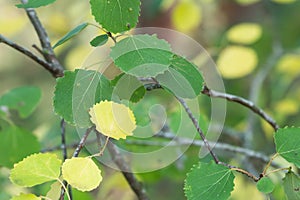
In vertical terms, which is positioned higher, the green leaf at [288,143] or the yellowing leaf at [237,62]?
the green leaf at [288,143]

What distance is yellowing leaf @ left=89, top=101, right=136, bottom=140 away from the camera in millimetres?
490

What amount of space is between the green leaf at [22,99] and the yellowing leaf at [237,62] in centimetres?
60

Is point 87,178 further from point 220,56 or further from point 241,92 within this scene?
point 241,92

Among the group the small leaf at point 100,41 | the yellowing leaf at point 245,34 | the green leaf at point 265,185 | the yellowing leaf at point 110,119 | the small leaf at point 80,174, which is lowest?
the yellowing leaf at point 245,34

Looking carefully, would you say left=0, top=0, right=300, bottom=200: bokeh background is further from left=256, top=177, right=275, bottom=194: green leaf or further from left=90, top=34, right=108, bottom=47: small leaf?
left=256, top=177, right=275, bottom=194: green leaf

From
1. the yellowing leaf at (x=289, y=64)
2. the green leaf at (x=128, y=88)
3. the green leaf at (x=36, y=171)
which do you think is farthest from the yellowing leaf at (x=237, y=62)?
the green leaf at (x=36, y=171)

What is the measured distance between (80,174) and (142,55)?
0.12 metres

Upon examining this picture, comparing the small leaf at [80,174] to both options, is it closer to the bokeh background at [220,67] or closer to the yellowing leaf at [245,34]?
the bokeh background at [220,67]

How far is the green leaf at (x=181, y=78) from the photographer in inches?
20.9

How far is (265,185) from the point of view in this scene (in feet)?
1.67

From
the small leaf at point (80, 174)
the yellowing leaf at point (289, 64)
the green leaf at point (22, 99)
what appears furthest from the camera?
the yellowing leaf at point (289, 64)

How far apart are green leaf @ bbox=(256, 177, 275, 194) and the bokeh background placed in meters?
0.21

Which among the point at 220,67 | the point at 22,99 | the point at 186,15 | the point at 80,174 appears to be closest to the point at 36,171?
the point at 80,174

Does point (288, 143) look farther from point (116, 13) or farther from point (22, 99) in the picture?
point (22, 99)
